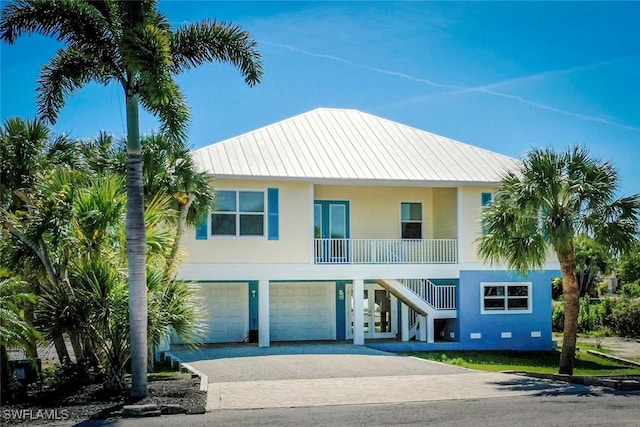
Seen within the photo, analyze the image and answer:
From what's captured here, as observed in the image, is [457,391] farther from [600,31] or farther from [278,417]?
[600,31]

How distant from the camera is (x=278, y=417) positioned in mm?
12938

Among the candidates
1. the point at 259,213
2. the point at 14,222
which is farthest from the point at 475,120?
the point at 14,222

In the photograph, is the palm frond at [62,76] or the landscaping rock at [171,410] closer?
the landscaping rock at [171,410]

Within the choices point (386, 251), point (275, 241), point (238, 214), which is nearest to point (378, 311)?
point (386, 251)

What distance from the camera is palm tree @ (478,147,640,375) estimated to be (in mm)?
19344

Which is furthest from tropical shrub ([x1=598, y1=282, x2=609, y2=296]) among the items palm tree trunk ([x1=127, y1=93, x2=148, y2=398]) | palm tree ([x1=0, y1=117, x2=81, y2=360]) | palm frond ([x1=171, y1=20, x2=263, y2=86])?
palm tree trunk ([x1=127, y1=93, x2=148, y2=398])

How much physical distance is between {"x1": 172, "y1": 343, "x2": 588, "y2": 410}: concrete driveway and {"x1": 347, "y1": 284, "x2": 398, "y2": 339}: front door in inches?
205

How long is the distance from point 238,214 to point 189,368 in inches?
287

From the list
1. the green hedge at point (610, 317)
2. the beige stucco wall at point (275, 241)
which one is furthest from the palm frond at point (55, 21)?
the green hedge at point (610, 317)

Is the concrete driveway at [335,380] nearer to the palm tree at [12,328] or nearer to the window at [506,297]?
the palm tree at [12,328]

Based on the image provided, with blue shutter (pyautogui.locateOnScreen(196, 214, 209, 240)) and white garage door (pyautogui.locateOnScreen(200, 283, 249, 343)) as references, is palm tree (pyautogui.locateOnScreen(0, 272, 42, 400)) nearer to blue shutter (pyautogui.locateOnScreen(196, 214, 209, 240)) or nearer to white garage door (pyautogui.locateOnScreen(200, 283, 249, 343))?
blue shutter (pyautogui.locateOnScreen(196, 214, 209, 240))

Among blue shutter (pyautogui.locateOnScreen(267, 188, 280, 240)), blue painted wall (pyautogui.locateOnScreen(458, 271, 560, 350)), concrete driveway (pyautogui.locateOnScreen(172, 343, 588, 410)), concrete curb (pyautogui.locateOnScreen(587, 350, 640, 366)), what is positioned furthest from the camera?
blue painted wall (pyautogui.locateOnScreen(458, 271, 560, 350))

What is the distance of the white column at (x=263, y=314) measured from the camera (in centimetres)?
2492

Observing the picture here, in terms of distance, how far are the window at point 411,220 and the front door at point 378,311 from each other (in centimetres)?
239
